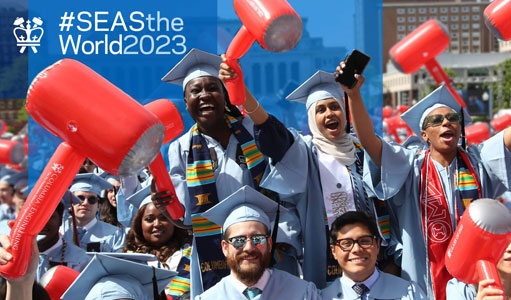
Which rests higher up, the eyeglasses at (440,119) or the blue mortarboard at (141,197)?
the eyeglasses at (440,119)

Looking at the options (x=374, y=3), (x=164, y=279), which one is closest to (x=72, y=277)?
(x=164, y=279)

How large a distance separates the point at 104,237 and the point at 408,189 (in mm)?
3382

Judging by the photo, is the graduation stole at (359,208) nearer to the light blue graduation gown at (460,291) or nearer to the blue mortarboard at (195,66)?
the light blue graduation gown at (460,291)

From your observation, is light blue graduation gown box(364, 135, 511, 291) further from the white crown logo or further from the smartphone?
the white crown logo

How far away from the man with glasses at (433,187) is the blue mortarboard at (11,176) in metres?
7.54

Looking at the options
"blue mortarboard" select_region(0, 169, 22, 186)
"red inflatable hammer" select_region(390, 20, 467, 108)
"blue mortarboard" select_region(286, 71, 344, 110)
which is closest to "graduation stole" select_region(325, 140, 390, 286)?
"blue mortarboard" select_region(286, 71, 344, 110)

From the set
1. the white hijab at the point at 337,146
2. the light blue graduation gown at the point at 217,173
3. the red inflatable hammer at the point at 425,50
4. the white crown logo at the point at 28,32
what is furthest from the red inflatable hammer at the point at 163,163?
the red inflatable hammer at the point at 425,50

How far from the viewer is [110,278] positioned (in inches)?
162

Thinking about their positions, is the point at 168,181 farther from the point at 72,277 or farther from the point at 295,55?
the point at 295,55

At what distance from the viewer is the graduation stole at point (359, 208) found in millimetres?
4723

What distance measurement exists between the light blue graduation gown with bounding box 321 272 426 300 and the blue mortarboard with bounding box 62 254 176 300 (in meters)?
1.05

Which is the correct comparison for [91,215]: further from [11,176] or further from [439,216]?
[11,176]

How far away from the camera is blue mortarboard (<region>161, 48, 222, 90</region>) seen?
16.1ft

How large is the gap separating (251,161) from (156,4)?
3.27 meters
